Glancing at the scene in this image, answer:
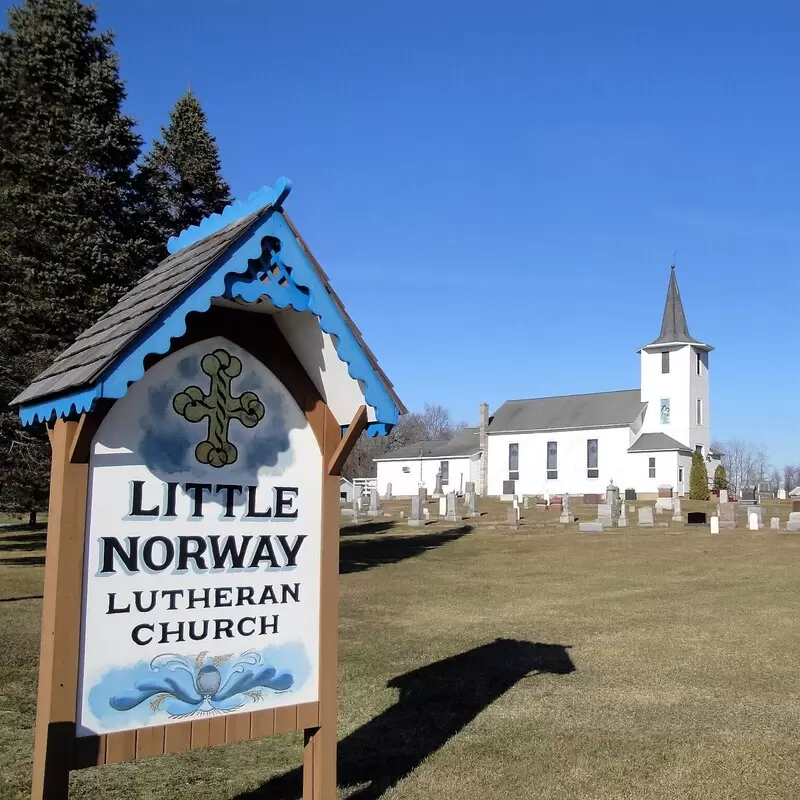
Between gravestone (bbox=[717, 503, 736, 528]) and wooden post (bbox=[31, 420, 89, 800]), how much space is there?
2967 centimetres

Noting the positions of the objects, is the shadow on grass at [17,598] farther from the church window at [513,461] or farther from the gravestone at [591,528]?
the church window at [513,461]

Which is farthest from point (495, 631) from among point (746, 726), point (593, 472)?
point (593, 472)

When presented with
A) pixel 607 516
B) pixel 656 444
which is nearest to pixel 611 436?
pixel 656 444

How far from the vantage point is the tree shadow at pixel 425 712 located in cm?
607

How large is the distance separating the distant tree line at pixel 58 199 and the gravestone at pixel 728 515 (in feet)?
74.0

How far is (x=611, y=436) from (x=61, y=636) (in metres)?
57.7

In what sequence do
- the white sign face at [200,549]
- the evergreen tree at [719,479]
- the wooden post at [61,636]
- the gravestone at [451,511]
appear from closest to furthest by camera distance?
the wooden post at [61,636] → the white sign face at [200,549] → the gravestone at [451,511] → the evergreen tree at [719,479]

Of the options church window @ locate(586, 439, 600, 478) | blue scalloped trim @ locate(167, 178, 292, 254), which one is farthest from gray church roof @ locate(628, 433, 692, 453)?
blue scalloped trim @ locate(167, 178, 292, 254)

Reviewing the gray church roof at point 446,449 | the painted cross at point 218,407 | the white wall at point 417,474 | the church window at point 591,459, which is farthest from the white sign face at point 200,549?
the gray church roof at point 446,449

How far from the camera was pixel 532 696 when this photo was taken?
8.33 metres

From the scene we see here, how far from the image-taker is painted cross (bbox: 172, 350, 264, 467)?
4621mm

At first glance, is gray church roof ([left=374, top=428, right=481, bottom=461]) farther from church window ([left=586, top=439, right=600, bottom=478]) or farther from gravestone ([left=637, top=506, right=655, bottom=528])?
gravestone ([left=637, top=506, right=655, bottom=528])

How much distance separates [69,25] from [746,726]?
17.3 m

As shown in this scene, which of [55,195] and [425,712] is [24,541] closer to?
[55,195]
